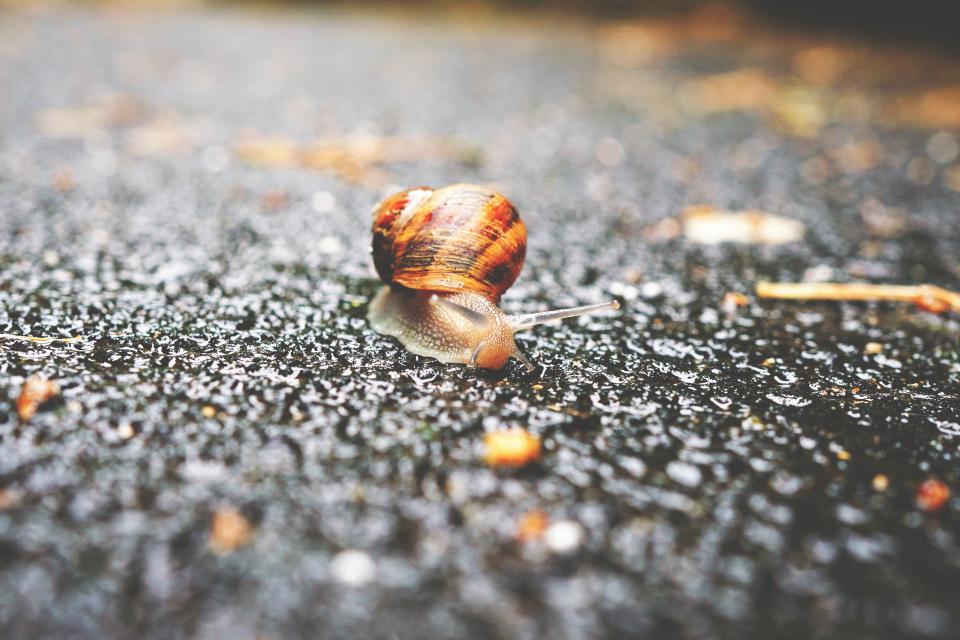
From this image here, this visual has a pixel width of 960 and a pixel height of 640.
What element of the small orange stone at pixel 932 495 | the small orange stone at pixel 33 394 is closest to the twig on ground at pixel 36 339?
the small orange stone at pixel 33 394

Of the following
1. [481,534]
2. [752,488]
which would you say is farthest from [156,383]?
[752,488]

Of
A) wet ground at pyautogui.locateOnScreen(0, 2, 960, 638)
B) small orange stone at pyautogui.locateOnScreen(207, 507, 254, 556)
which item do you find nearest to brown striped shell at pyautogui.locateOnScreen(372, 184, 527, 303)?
wet ground at pyautogui.locateOnScreen(0, 2, 960, 638)

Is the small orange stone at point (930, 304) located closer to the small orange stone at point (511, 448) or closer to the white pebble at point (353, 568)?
the small orange stone at point (511, 448)

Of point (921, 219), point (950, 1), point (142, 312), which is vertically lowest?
point (142, 312)

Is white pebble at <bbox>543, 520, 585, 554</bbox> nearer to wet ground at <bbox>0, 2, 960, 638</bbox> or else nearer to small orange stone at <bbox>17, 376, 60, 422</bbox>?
wet ground at <bbox>0, 2, 960, 638</bbox>

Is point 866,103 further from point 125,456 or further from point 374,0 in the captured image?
point 374,0
